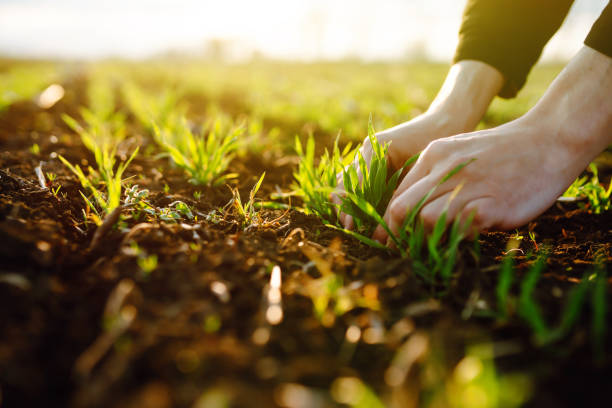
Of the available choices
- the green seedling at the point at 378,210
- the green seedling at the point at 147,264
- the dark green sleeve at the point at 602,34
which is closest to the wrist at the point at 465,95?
the green seedling at the point at 378,210

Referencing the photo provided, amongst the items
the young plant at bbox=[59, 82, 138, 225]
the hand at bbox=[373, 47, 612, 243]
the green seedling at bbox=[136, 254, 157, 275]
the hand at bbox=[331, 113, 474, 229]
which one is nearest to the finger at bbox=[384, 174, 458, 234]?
the hand at bbox=[373, 47, 612, 243]

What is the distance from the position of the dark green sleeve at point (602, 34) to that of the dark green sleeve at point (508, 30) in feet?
1.72

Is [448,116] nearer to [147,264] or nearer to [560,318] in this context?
[560,318]

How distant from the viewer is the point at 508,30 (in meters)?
1.68

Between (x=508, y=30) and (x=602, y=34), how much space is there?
0.64 meters

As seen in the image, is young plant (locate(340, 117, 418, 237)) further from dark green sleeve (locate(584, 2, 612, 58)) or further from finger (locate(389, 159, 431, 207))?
dark green sleeve (locate(584, 2, 612, 58))

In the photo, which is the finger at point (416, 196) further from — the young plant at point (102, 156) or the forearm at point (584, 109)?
the young plant at point (102, 156)

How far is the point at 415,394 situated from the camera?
2.04 ft

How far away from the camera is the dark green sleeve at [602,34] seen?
1.10m

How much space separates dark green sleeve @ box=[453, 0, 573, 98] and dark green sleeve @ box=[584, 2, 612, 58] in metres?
0.52

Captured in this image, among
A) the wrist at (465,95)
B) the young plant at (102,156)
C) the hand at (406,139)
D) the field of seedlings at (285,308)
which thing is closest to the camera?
the field of seedlings at (285,308)

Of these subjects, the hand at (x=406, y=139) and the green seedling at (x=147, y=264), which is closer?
the green seedling at (x=147, y=264)

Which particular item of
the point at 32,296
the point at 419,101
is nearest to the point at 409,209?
the point at 32,296

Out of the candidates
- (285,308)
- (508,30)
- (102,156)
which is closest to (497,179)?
(285,308)
